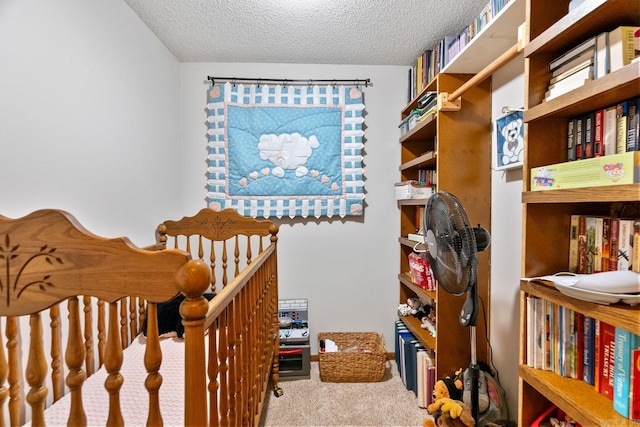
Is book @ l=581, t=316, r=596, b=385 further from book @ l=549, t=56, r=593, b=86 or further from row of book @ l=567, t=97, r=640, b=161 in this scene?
book @ l=549, t=56, r=593, b=86

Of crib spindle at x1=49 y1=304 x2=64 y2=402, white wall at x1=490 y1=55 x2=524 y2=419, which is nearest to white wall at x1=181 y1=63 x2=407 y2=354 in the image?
white wall at x1=490 y1=55 x2=524 y2=419

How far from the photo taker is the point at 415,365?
201 centimetres

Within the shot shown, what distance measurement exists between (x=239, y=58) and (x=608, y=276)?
97.1 inches

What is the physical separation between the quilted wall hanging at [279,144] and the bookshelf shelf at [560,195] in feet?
4.81

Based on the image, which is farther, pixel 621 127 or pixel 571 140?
pixel 571 140

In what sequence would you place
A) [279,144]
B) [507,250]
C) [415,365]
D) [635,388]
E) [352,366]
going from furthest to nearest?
[279,144]
[352,366]
[415,365]
[507,250]
[635,388]

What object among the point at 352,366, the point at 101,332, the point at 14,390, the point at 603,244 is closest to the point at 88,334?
the point at 101,332

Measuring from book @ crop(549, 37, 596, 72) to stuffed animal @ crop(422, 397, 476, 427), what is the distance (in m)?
1.38

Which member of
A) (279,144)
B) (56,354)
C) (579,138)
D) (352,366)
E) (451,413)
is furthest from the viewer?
(279,144)

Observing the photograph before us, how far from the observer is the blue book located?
0.79 m

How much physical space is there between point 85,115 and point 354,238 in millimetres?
1867

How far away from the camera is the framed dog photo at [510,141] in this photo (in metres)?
1.46

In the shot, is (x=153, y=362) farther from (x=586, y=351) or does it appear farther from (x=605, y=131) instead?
(x=605, y=131)

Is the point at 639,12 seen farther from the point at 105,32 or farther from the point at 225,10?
the point at 105,32
